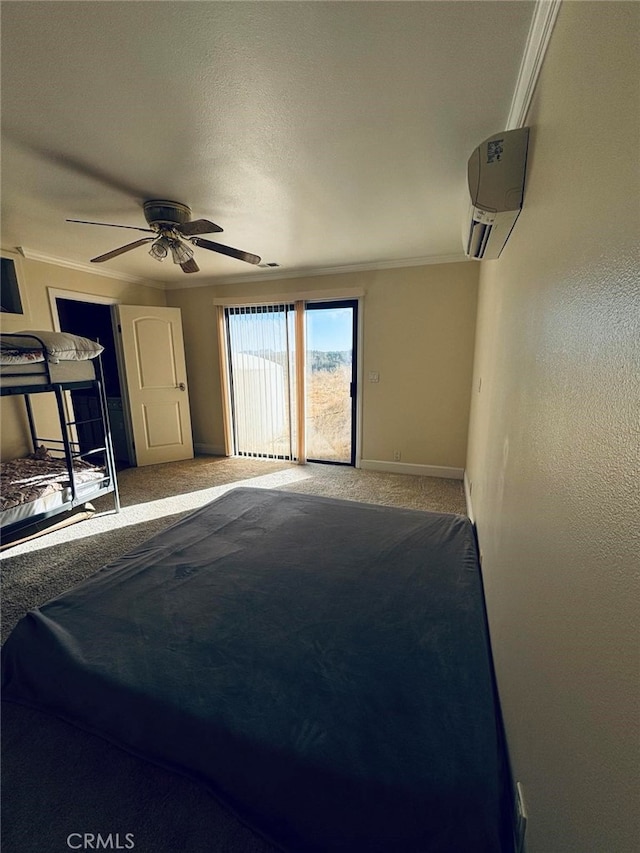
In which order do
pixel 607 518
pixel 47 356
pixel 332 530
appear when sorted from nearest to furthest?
pixel 607 518 → pixel 332 530 → pixel 47 356

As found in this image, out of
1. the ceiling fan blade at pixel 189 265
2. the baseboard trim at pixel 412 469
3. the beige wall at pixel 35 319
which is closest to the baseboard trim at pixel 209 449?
the beige wall at pixel 35 319

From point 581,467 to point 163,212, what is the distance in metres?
2.75

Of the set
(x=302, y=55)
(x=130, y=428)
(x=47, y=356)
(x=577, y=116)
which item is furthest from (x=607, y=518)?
(x=130, y=428)

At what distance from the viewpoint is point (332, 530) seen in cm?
201

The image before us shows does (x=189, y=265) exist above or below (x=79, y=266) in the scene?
below

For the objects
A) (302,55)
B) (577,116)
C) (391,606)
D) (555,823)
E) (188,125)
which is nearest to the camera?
(555,823)

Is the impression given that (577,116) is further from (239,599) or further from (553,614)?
(239,599)

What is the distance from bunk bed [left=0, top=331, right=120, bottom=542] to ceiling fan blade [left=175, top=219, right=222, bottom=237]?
1296 millimetres

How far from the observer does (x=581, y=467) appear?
23.6 inches

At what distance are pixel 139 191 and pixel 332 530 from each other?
8.22ft

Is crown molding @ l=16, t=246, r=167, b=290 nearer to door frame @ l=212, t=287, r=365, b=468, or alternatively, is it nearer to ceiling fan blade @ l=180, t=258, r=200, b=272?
door frame @ l=212, t=287, r=365, b=468

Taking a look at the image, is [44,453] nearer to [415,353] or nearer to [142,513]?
[142,513]

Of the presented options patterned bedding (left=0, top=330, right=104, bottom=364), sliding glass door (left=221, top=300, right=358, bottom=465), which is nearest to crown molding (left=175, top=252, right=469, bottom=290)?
sliding glass door (left=221, top=300, right=358, bottom=465)

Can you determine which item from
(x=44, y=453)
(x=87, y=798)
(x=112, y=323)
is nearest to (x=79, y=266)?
(x=112, y=323)
